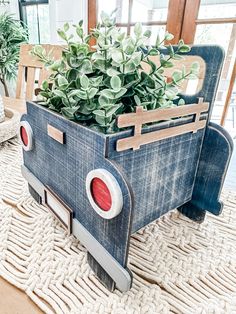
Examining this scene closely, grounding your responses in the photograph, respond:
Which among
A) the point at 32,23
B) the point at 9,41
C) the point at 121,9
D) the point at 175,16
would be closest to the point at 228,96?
the point at 175,16

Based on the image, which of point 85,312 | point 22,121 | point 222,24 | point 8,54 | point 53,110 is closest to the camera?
point 85,312

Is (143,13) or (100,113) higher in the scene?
(143,13)

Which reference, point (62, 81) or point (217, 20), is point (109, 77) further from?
point (217, 20)

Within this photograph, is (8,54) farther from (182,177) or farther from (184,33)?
(182,177)

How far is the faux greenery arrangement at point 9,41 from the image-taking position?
6.59 ft

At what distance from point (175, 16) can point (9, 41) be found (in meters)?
1.54

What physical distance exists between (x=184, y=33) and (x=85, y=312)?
4.65 ft

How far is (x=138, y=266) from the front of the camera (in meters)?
0.58

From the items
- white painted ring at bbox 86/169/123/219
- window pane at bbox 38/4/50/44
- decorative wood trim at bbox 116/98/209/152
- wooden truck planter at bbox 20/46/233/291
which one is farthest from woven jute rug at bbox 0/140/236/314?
window pane at bbox 38/4/50/44

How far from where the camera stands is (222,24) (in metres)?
1.24

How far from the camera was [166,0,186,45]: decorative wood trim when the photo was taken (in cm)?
A: 127

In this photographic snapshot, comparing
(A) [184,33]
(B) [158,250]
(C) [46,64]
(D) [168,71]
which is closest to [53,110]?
(C) [46,64]

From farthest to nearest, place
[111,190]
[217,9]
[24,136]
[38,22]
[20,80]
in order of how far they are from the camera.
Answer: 1. [38,22]
2. [20,80]
3. [217,9]
4. [24,136]
5. [111,190]

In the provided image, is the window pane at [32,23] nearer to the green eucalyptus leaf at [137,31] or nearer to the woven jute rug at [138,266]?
the woven jute rug at [138,266]
